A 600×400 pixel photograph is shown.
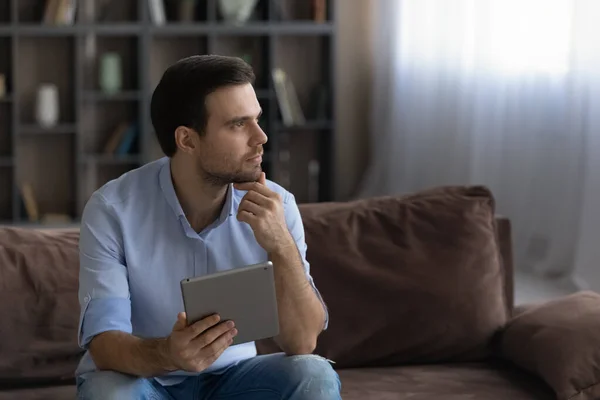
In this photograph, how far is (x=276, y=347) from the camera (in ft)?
7.80

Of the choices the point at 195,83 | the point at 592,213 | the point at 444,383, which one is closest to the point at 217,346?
the point at 195,83

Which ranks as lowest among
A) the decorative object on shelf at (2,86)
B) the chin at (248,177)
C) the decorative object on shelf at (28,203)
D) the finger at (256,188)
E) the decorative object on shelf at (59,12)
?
the decorative object on shelf at (28,203)

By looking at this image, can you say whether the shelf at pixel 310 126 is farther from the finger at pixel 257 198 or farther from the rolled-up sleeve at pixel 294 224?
the finger at pixel 257 198

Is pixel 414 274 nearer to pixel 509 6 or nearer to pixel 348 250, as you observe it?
pixel 348 250

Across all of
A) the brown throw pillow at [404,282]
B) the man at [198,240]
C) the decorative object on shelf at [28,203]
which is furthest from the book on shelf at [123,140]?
the man at [198,240]

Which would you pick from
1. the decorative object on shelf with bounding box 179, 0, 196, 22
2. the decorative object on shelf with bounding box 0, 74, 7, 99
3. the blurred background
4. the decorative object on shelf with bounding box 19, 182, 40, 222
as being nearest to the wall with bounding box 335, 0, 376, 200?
the blurred background

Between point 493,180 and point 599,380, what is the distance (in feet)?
9.87

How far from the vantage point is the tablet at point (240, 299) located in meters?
1.76

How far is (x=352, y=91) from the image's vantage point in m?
6.21

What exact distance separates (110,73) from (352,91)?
145cm

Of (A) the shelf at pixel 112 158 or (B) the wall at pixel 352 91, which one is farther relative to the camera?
(B) the wall at pixel 352 91

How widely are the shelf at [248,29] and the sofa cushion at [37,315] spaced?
11.3 ft

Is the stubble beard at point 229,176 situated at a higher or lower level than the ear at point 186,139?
lower

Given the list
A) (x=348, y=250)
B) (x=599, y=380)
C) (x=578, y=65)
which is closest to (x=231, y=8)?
(x=578, y=65)
